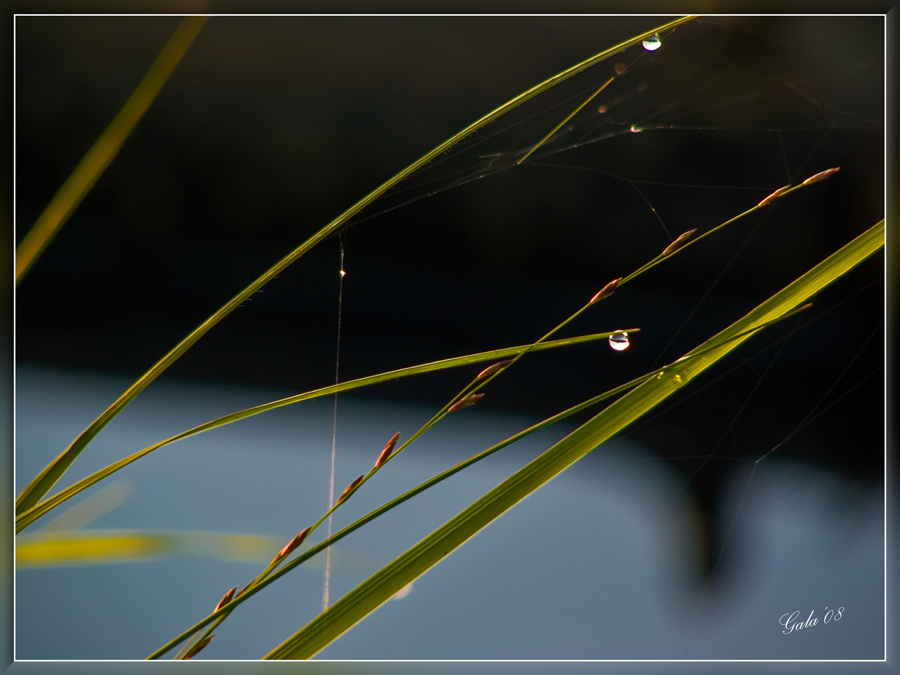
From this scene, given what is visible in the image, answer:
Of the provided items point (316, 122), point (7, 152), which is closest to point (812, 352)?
point (7, 152)

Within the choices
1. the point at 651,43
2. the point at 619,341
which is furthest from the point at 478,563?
the point at 651,43

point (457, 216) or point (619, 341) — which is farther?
point (457, 216)

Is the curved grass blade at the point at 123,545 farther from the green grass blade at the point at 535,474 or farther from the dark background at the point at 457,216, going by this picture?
the dark background at the point at 457,216

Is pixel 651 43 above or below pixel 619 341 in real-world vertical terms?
above

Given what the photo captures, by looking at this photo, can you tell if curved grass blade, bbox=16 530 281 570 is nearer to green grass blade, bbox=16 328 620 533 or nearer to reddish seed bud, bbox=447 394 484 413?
green grass blade, bbox=16 328 620 533

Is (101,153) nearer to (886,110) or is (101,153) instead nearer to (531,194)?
(886,110)

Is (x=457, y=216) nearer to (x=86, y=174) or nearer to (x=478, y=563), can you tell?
(x=478, y=563)
